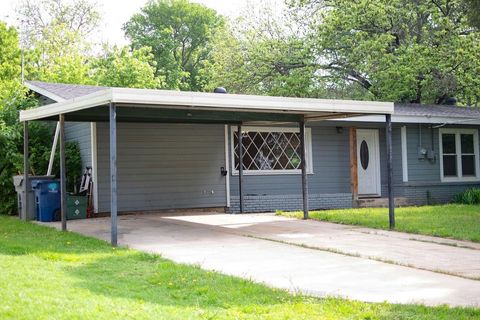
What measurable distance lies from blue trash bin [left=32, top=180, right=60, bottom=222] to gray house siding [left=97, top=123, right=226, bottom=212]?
1.10 metres

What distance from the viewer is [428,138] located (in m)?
18.4

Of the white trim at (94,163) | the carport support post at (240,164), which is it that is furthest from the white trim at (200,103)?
the carport support post at (240,164)

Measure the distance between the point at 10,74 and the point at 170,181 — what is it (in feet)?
54.9

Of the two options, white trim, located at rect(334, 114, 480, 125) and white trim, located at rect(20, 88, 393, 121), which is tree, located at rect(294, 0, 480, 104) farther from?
white trim, located at rect(20, 88, 393, 121)

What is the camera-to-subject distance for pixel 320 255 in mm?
8641

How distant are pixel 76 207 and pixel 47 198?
65 cm

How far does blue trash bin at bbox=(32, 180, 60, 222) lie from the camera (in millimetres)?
13180

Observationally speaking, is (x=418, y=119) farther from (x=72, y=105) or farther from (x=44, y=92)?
(x=72, y=105)

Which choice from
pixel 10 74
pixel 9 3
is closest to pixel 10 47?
pixel 10 74

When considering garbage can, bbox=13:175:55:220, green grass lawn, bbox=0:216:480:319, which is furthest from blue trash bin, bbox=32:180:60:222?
green grass lawn, bbox=0:216:480:319

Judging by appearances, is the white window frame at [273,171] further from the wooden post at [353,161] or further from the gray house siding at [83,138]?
the gray house siding at [83,138]

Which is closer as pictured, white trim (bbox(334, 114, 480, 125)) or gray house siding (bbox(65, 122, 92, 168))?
gray house siding (bbox(65, 122, 92, 168))

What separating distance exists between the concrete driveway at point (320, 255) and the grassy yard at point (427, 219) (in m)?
0.50

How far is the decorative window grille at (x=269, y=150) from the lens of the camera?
16.5 meters
